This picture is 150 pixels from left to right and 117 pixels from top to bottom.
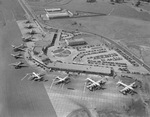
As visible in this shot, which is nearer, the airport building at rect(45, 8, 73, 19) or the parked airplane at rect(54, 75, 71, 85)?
the parked airplane at rect(54, 75, 71, 85)

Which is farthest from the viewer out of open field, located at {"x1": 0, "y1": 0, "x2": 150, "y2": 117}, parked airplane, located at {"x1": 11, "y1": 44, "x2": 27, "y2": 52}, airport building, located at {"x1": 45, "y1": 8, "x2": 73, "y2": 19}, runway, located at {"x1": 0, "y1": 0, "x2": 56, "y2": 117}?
airport building, located at {"x1": 45, "y1": 8, "x2": 73, "y2": 19}

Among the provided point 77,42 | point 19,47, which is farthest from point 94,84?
point 19,47

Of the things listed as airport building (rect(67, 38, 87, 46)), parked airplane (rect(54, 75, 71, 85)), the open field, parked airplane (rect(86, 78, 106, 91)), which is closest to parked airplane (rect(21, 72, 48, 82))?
the open field

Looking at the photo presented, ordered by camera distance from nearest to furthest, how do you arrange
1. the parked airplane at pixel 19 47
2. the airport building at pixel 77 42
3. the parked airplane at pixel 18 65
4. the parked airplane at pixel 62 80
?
the parked airplane at pixel 62 80 → the parked airplane at pixel 18 65 → the parked airplane at pixel 19 47 → the airport building at pixel 77 42

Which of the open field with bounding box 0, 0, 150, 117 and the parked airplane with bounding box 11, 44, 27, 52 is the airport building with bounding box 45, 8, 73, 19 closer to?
the open field with bounding box 0, 0, 150, 117

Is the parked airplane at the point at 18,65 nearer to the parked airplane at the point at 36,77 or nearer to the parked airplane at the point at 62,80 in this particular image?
the parked airplane at the point at 36,77

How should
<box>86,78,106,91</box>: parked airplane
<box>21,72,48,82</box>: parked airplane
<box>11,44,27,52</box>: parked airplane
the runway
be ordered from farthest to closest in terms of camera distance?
<box>11,44,27,52</box>: parked airplane < <box>21,72,48,82</box>: parked airplane < <box>86,78,106,91</box>: parked airplane < the runway

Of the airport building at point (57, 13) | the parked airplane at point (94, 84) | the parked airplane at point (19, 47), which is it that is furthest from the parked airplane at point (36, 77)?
the airport building at point (57, 13)

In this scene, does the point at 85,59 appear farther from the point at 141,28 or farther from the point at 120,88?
the point at 141,28

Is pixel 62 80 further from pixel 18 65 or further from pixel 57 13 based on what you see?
pixel 57 13

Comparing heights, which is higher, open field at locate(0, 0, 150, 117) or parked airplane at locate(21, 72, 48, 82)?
parked airplane at locate(21, 72, 48, 82)

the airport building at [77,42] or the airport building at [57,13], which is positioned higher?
the airport building at [57,13]
